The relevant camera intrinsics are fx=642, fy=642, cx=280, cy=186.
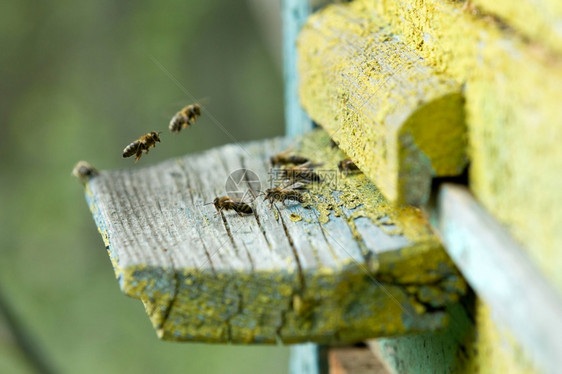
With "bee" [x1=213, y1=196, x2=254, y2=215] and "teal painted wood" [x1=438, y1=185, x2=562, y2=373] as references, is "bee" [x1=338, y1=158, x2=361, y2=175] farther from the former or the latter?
"teal painted wood" [x1=438, y1=185, x2=562, y2=373]

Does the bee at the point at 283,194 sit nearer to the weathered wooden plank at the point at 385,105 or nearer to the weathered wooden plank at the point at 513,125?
the weathered wooden plank at the point at 385,105

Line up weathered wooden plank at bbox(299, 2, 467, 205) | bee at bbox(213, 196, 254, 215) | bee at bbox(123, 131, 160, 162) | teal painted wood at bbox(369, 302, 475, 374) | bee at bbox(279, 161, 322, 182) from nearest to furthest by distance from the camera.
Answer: weathered wooden plank at bbox(299, 2, 467, 205) → teal painted wood at bbox(369, 302, 475, 374) → bee at bbox(213, 196, 254, 215) → bee at bbox(279, 161, 322, 182) → bee at bbox(123, 131, 160, 162)

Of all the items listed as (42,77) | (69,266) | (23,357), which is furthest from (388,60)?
(69,266)

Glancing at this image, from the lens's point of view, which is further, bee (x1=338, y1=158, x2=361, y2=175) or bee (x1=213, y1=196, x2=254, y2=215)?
bee (x1=338, y1=158, x2=361, y2=175)

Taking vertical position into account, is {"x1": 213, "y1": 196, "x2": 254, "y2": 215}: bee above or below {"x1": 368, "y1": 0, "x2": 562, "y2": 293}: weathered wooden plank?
below

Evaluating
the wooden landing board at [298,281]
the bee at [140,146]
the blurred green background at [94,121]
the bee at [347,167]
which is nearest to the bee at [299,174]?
the bee at [347,167]

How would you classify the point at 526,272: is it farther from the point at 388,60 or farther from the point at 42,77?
the point at 42,77

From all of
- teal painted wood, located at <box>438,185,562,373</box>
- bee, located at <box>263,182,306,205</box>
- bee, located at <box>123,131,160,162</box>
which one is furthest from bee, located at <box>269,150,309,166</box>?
teal painted wood, located at <box>438,185,562,373</box>
